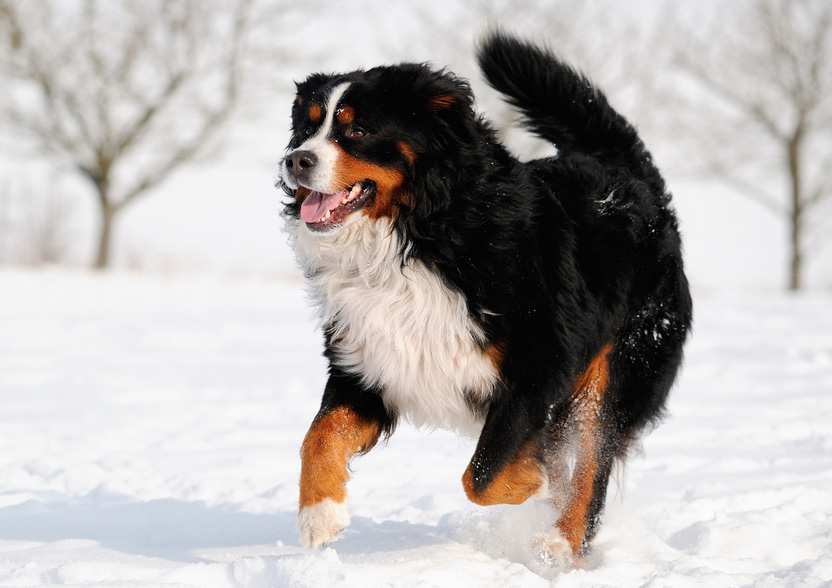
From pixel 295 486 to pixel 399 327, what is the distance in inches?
61.2

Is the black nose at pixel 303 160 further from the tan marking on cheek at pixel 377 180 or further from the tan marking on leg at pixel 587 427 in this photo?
the tan marking on leg at pixel 587 427

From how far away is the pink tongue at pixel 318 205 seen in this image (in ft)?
10.1

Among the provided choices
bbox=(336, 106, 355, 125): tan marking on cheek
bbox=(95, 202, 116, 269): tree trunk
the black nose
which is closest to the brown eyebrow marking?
bbox=(336, 106, 355, 125): tan marking on cheek

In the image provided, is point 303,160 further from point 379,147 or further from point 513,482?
point 513,482

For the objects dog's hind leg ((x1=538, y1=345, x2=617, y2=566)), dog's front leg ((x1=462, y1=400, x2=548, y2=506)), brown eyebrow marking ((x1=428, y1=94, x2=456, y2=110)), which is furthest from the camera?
dog's hind leg ((x1=538, y1=345, x2=617, y2=566))

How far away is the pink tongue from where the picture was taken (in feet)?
10.1

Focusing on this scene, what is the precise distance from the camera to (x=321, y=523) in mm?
2711

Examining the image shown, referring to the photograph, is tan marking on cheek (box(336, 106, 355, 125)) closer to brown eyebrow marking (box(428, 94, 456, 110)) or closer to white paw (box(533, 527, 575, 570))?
brown eyebrow marking (box(428, 94, 456, 110))

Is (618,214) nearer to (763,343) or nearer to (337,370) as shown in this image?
(337,370)

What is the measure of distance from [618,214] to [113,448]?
3.26 meters

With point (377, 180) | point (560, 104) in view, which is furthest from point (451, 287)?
point (560, 104)

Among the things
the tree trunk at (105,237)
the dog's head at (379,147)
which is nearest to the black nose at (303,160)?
the dog's head at (379,147)

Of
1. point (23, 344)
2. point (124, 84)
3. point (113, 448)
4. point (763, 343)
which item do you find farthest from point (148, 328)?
point (124, 84)

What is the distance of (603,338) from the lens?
3416 millimetres
